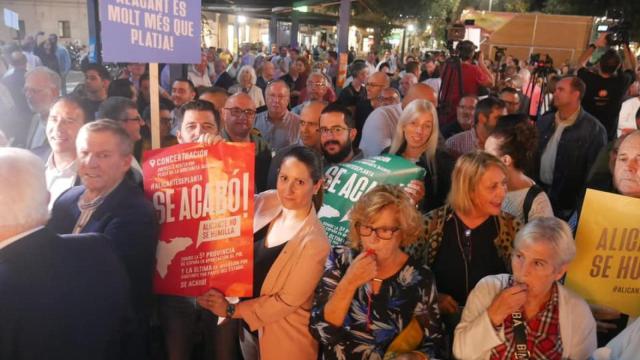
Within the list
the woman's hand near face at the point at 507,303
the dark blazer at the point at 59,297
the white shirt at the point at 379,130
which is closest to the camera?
the dark blazer at the point at 59,297

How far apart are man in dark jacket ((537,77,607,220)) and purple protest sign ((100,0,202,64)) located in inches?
144

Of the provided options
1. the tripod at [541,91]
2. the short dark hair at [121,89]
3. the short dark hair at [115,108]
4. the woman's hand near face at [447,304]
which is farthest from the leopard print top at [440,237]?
the tripod at [541,91]

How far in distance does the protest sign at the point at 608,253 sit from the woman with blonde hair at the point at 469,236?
1.08 ft

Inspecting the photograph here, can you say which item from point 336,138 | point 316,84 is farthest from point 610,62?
point 336,138

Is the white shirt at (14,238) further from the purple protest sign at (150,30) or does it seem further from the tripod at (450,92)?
the tripod at (450,92)

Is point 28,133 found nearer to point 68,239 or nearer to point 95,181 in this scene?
point 95,181

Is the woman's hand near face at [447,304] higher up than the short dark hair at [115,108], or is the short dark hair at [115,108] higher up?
the short dark hair at [115,108]

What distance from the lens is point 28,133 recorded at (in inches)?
201

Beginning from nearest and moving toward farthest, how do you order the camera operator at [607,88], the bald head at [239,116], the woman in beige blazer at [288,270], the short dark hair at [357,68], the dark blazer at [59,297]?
the dark blazer at [59,297] < the woman in beige blazer at [288,270] < the bald head at [239,116] < the camera operator at [607,88] < the short dark hair at [357,68]

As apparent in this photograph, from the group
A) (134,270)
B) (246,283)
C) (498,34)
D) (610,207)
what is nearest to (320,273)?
(246,283)

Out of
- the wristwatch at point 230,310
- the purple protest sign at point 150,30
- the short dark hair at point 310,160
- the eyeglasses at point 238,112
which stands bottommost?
the wristwatch at point 230,310

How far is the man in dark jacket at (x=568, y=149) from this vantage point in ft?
16.6

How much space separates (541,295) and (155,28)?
2.44m

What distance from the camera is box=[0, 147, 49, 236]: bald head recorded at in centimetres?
195
